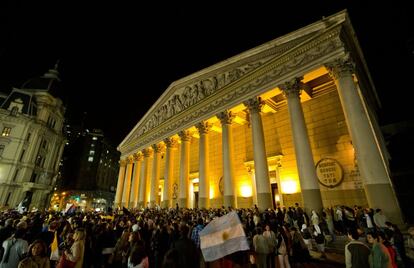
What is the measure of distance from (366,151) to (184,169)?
45.2 ft

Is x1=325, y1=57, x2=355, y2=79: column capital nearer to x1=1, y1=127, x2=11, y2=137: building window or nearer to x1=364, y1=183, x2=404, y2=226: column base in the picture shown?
x1=364, y1=183, x2=404, y2=226: column base

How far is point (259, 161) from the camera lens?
13000mm

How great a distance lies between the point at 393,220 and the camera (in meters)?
8.02

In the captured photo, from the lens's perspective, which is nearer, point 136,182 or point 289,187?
point 289,187

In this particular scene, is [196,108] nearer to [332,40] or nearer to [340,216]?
[332,40]

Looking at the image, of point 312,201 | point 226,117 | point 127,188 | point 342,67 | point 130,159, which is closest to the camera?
point 312,201

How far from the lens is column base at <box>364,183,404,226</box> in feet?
26.6

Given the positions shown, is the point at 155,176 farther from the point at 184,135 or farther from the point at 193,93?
the point at 193,93

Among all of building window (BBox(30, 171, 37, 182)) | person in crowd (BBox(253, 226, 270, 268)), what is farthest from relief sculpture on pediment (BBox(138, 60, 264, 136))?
building window (BBox(30, 171, 37, 182))

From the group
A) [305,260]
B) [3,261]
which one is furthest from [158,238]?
[305,260]

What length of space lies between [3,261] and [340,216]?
39.6 feet

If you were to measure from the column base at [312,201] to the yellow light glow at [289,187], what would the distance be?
4637mm

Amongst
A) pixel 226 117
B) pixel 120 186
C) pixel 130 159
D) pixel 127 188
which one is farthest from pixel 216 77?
pixel 120 186

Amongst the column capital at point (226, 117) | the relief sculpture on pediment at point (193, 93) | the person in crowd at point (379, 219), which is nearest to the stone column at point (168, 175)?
the relief sculpture on pediment at point (193, 93)
